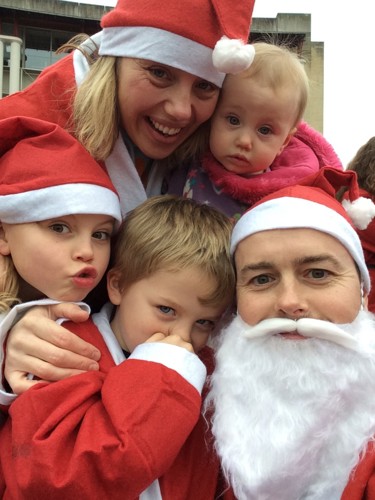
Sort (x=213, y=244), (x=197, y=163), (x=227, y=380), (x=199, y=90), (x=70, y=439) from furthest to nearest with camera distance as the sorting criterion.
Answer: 1. (x=197, y=163)
2. (x=199, y=90)
3. (x=213, y=244)
4. (x=227, y=380)
5. (x=70, y=439)

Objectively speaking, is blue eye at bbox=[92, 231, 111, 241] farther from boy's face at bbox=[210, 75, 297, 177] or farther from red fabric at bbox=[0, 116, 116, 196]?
boy's face at bbox=[210, 75, 297, 177]

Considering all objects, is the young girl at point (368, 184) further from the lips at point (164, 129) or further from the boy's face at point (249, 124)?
the lips at point (164, 129)

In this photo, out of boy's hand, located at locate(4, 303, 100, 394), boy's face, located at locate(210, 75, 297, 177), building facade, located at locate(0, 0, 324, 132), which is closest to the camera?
boy's hand, located at locate(4, 303, 100, 394)

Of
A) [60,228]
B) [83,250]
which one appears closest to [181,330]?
[83,250]

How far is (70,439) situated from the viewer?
4.50 feet

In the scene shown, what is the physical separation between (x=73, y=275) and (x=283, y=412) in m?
0.73

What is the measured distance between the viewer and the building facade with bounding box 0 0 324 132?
10.9m

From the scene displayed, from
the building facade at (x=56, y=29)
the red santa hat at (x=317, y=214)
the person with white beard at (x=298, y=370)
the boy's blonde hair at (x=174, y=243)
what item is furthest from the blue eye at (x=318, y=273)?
the building facade at (x=56, y=29)

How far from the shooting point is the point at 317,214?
1.64 meters

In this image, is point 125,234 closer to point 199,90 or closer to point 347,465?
point 199,90

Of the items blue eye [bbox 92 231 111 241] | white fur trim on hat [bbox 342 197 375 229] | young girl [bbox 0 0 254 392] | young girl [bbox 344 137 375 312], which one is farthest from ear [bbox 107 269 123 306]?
young girl [bbox 344 137 375 312]

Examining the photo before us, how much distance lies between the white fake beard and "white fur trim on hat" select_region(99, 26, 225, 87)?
37.2 inches

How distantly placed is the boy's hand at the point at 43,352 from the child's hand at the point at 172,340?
0.17 meters

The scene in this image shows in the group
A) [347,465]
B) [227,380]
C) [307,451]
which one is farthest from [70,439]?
[347,465]
